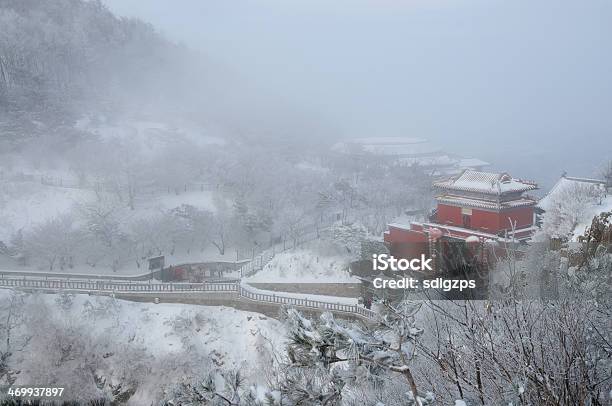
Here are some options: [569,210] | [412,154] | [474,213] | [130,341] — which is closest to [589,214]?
[569,210]

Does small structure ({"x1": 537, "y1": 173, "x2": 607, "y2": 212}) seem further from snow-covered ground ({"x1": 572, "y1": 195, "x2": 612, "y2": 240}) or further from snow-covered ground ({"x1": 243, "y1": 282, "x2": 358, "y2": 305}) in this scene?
snow-covered ground ({"x1": 243, "y1": 282, "x2": 358, "y2": 305})

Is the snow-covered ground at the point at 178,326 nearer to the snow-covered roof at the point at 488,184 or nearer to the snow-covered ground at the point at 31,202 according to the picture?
the snow-covered ground at the point at 31,202

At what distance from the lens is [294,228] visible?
1998 cm

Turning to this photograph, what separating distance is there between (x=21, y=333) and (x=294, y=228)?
1022 centimetres

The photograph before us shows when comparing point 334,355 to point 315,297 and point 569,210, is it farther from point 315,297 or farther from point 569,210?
point 569,210

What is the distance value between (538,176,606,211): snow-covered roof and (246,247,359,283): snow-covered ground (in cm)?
743

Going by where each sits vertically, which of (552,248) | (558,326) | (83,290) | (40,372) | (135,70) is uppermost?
(135,70)

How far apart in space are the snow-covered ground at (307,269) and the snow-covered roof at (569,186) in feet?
24.4

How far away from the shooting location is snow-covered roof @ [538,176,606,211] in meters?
17.2

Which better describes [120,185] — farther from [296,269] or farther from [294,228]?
[296,269]

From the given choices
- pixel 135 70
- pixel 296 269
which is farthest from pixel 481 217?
pixel 135 70

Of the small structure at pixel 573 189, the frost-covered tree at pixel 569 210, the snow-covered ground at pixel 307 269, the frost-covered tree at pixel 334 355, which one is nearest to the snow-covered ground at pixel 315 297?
the snow-covered ground at pixel 307 269

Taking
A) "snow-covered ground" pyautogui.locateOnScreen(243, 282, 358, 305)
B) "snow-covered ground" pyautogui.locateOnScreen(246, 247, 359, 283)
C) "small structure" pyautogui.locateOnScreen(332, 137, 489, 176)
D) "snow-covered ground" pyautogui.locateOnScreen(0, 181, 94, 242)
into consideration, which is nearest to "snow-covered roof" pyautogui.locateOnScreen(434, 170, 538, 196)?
"snow-covered ground" pyautogui.locateOnScreen(246, 247, 359, 283)

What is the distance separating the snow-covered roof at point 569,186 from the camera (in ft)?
A: 56.6
